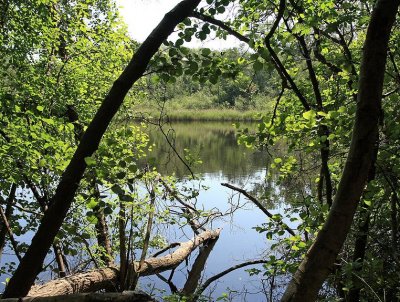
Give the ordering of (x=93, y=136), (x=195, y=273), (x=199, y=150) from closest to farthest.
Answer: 1. (x=93, y=136)
2. (x=199, y=150)
3. (x=195, y=273)

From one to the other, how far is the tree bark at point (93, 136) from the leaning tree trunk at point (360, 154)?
3.12ft

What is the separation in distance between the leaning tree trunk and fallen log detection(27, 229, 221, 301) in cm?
320

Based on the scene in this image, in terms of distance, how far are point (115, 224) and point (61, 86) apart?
8.20 ft

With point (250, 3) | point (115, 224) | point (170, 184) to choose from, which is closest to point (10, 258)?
point (115, 224)

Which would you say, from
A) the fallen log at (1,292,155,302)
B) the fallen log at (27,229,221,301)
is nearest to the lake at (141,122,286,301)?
the fallen log at (27,229,221,301)

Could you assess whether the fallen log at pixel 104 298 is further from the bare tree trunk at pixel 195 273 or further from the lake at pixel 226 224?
the bare tree trunk at pixel 195 273

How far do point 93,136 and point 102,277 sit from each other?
3404 mm

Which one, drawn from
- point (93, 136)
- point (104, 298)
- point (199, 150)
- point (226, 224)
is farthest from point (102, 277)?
point (226, 224)

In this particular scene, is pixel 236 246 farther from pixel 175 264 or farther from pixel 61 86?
pixel 61 86

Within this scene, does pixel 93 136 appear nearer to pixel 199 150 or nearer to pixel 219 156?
pixel 199 150

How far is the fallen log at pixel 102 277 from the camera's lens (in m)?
4.19

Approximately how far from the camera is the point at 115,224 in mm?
7137

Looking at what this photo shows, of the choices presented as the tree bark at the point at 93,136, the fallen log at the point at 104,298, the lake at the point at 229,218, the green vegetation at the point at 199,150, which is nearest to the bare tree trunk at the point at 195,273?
the green vegetation at the point at 199,150

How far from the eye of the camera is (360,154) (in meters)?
1.45
